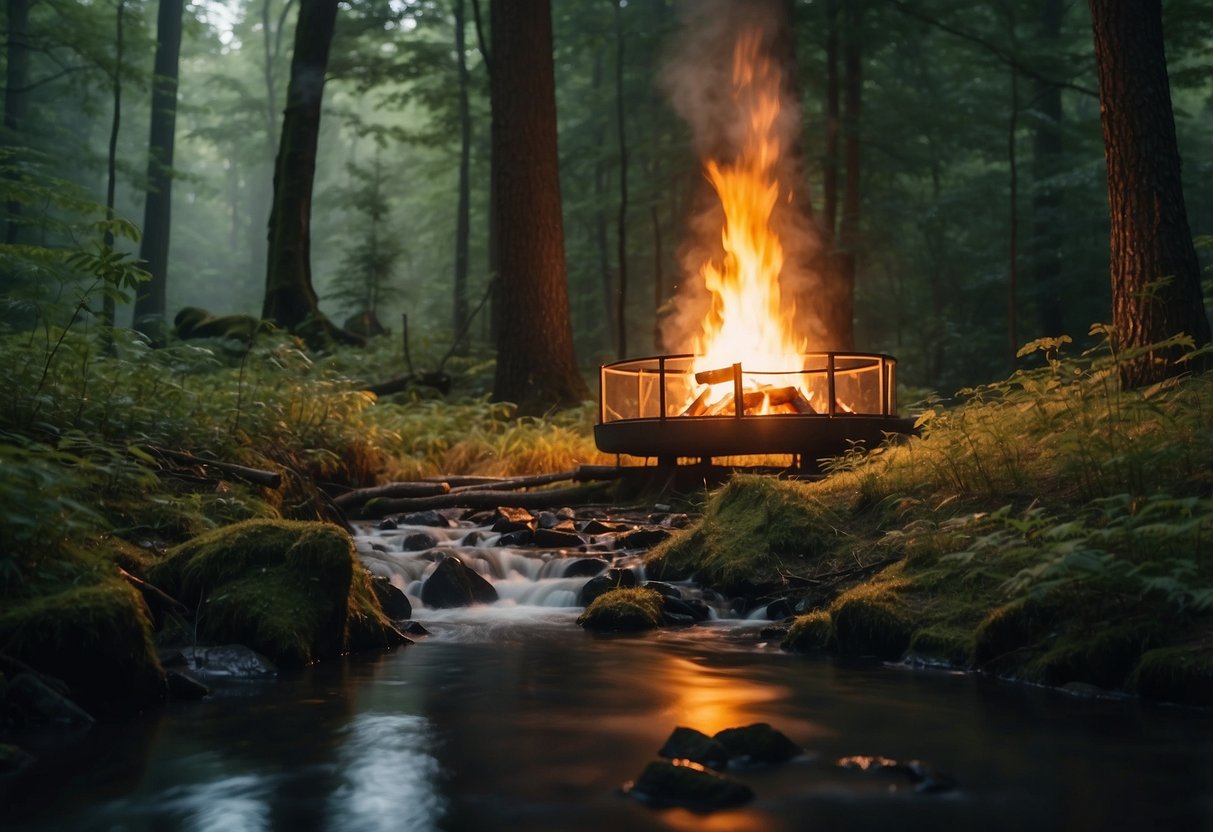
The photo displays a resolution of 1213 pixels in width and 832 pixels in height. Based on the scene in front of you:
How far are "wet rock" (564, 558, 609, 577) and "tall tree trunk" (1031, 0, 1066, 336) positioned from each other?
18.3 m

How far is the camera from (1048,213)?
24359mm

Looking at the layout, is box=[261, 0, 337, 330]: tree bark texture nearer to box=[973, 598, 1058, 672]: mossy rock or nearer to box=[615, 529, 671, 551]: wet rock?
box=[615, 529, 671, 551]: wet rock

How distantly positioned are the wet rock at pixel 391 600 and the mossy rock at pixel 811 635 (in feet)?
8.27

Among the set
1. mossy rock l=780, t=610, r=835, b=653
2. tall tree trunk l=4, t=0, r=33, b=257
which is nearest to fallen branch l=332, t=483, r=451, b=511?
mossy rock l=780, t=610, r=835, b=653

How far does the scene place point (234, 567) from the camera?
6102 millimetres

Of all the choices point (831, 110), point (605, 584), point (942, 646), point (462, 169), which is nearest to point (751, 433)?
point (605, 584)

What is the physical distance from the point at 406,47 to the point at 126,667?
968 inches

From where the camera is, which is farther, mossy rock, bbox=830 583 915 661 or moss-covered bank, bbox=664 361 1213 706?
mossy rock, bbox=830 583 915 661

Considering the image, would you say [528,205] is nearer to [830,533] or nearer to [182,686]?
[830,533]

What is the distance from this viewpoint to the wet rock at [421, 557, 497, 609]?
8.02 m

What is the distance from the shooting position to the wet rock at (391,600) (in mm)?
7301

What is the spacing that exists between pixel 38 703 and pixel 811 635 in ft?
13.1

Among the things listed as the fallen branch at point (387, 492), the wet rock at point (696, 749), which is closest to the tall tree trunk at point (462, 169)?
the fallen branch at point (387, 492)

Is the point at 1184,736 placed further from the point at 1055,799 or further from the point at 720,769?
the point at 720,769
